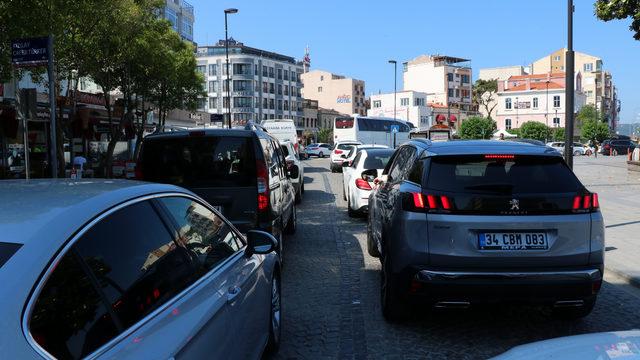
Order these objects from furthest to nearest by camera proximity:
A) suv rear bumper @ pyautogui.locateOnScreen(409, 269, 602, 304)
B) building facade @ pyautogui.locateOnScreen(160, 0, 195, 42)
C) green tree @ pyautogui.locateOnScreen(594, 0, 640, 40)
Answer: building facade @ pyautogui.locateOnScreen(160, 0, 195, 42) → green tree @ pyautogui.locateOnScreen(594, 0, 640, 40) → suv rear bumper @ pyautogui.locateOnScreen(409, 269, 602, 304)

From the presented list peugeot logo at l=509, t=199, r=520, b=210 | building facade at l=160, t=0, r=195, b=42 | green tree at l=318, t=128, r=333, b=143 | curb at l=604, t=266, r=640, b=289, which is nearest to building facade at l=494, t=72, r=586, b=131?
green tree at l=318, t=128, r=333, b=143

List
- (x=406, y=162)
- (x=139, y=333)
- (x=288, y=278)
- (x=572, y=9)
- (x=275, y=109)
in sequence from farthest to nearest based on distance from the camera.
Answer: (x=275, y=109) → (x=572, y=9) → (x=288, y=278) → (x=406, y=162) → (x=139, y=333)

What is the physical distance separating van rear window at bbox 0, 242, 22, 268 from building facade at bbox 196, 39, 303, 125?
9501 centimetres

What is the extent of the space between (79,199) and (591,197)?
13.0 feet

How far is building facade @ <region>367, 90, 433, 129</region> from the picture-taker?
349 ft

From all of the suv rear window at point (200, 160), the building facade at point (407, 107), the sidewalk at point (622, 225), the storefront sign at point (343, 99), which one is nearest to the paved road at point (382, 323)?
the sidewalk at point (622, 225)

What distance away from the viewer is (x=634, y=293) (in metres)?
6.42

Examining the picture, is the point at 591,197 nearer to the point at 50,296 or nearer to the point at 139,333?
the point at 139,333

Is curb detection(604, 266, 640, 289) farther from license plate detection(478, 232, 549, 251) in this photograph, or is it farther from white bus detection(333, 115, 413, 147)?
white bus detection(333, 115, 413, 147)

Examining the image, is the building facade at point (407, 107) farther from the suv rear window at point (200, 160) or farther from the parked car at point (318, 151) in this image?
the suv rear window at point (200, 160)

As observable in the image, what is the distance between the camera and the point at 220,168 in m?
6.73

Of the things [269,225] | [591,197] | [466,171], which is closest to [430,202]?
[466,171]

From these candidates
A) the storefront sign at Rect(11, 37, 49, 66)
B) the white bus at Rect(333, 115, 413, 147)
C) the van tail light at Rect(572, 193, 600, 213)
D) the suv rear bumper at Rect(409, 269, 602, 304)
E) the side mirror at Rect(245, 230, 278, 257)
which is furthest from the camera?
the white bus at Rect(333, 115, 413, 147)

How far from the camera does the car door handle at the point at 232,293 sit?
2929mm
